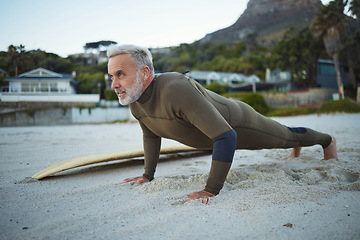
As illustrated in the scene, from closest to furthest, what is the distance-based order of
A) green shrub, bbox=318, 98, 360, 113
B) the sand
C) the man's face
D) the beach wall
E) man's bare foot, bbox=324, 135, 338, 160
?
the sand, the man's face, man's bare foot, bbox=324, 135, 338, 160, green shrub, bbox=318, 98, 360, 113, the beach wall

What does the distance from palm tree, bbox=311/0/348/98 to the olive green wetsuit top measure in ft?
75.4

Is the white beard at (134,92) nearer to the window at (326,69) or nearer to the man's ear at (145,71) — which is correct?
the man's ear at (145,71)

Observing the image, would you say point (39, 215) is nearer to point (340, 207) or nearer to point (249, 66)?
point (340, 207)

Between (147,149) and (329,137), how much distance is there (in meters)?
2.21

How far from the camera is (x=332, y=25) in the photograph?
21.5 meters

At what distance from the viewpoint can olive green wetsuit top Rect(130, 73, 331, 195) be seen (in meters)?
1.53

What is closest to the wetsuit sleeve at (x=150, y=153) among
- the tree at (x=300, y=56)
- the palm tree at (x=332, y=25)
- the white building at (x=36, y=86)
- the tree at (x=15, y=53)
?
the tree at (x=15, y=53)

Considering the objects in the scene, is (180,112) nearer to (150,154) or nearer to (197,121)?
(197,121)

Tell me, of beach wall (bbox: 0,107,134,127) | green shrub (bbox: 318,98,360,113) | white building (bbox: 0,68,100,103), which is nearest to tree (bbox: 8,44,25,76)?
white building (bbox: 0,68,100,103)

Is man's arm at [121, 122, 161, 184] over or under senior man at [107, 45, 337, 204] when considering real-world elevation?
under

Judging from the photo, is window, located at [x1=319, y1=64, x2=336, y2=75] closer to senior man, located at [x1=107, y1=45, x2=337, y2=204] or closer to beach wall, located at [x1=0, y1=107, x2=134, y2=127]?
beach wall, located at [x1=0, y1=107, x2=134, y2=127]

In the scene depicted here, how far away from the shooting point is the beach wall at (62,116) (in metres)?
13.1

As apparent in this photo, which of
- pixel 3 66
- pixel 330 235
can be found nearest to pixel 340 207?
pixel 330 235

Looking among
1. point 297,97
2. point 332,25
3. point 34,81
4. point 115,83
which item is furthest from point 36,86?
point 332,25
